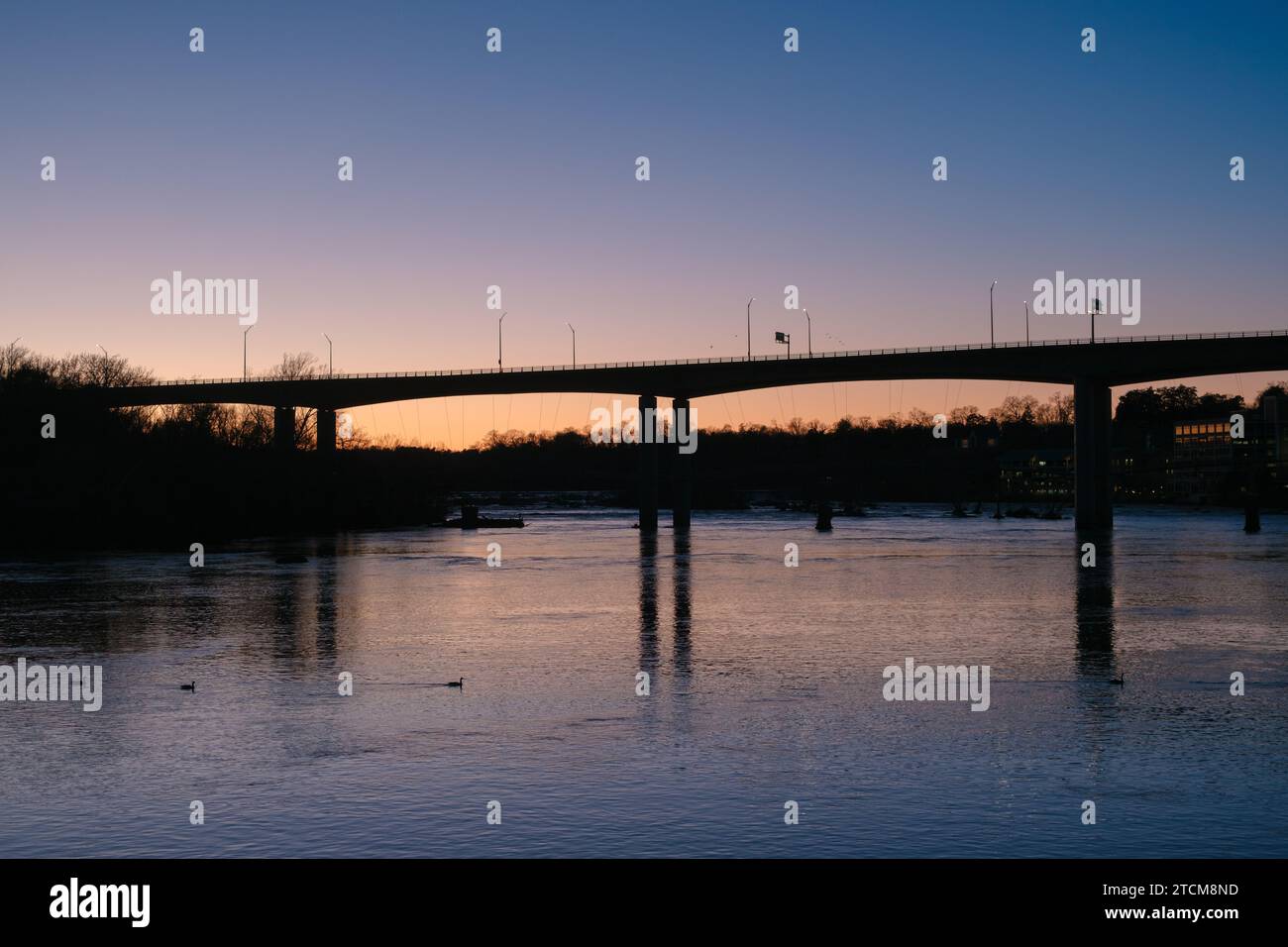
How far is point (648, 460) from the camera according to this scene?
13088 centimetres

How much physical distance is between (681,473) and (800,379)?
1521 centimetres

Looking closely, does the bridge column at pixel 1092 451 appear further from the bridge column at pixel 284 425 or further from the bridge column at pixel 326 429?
the bridge column at pixel 284 425

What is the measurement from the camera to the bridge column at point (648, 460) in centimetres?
12975

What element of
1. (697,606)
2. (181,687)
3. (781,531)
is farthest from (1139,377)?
(181,687)

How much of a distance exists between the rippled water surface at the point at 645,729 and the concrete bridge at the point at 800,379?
68041 millimetres

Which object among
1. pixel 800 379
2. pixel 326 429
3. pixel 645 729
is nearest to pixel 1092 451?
pixel 800 379

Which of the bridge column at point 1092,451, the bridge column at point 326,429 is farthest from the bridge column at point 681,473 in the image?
the bridge column at point 326,429

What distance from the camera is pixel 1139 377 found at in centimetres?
11175

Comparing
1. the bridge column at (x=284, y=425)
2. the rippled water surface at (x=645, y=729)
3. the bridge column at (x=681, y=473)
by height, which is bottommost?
the rippled water surface at (x=645, y=729)

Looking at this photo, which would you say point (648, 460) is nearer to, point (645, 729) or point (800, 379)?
point (800, 379)

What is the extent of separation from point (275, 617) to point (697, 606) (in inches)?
524

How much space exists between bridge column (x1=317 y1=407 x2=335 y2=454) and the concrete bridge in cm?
15

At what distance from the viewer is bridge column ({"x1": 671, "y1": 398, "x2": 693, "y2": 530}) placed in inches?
5034

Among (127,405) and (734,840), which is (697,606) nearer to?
(734,840)
